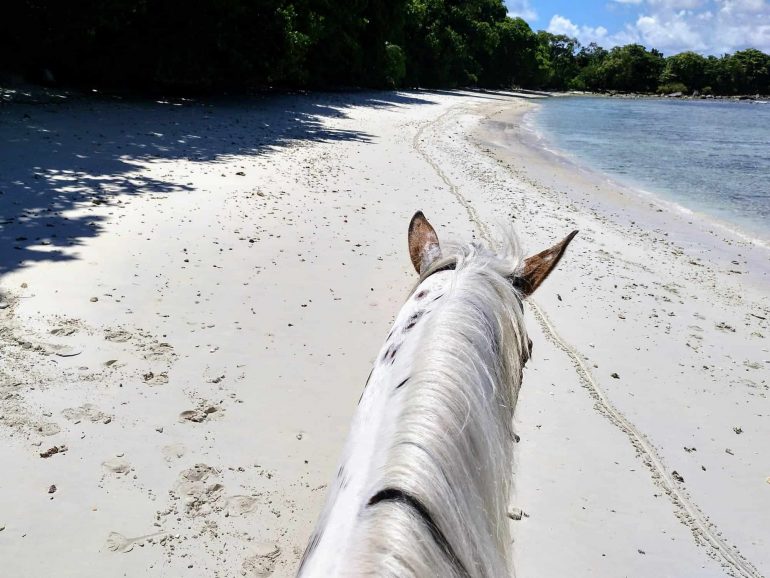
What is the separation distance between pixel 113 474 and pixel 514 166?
13.0m

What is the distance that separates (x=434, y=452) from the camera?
1.24 m

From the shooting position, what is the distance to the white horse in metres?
1.11

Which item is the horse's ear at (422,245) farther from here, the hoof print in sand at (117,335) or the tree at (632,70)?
the tree at (632,70)

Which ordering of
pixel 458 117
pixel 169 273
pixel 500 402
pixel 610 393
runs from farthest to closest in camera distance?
pixel 458 117 < pixel 169 273 < pixel 610 393 < pixel 500 402

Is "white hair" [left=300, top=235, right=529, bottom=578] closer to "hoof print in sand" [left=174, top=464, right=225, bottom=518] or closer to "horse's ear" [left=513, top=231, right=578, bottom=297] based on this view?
"horse's ear" [left=513, top=231, right=578, bottom=297]

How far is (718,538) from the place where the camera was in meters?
2.96

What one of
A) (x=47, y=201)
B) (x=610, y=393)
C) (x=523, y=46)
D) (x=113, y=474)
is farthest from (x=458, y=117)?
(x=523, y=46)

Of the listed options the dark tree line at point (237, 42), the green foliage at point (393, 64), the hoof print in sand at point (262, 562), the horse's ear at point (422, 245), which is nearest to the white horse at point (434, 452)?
the horse's ear at point (422, 245)

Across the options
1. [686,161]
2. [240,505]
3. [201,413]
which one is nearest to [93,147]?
[201,413]

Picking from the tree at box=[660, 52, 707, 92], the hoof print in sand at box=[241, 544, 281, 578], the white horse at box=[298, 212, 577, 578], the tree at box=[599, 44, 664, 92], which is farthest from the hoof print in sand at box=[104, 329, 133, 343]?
the tree at box=[660, 52, 707, 92]

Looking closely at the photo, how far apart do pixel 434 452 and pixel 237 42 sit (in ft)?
58.8

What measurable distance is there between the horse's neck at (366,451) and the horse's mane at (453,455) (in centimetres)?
3

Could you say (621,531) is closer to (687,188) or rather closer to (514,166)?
(514,166)

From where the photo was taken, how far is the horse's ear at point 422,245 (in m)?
2.45
